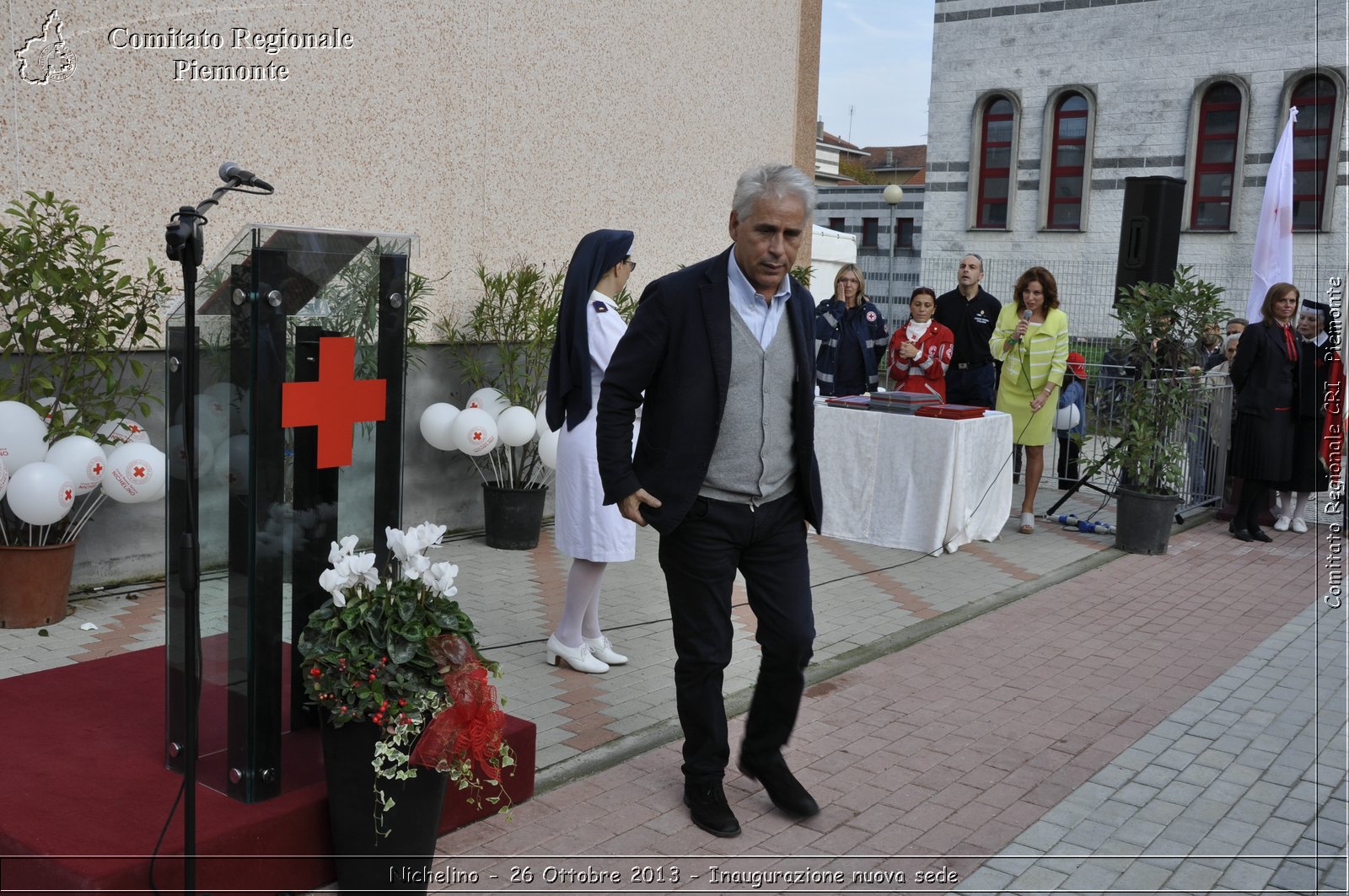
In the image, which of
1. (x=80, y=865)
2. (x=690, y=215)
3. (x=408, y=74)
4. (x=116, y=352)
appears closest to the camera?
(x=80, y=865)

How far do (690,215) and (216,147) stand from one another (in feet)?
14.4

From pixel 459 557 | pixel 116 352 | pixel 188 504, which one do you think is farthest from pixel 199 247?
pixel 459 557

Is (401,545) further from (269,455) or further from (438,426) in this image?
(438,426)

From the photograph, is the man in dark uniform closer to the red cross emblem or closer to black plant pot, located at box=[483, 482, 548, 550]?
black plant pot, located at box=[483, 482, 548, 550]

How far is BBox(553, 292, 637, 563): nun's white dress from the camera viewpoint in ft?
17.9

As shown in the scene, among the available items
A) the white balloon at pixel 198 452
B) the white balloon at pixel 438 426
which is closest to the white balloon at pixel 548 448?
the white balloon at pixel 438 426

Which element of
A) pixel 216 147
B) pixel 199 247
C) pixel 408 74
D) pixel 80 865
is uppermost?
pixel 408 74

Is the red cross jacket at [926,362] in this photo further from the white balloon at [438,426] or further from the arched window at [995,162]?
the arched window at [995,162]

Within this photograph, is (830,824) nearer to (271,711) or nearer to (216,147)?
(271,711)

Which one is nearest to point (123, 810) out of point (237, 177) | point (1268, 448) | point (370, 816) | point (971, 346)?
point (370, 816)

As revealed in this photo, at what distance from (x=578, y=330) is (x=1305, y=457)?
7562 millimetres

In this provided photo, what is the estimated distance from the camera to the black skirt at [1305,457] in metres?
10.4

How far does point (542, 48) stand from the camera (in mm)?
8859

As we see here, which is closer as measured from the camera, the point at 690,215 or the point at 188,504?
the point at 188,504
